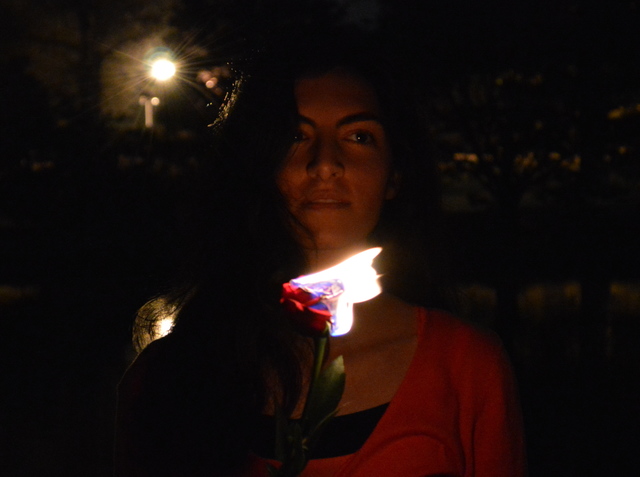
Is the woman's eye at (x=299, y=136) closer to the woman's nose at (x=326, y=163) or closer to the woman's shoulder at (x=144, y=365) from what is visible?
the woman's nose at (x=326, y=163)

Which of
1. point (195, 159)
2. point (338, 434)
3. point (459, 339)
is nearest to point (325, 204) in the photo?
point (459, 339)

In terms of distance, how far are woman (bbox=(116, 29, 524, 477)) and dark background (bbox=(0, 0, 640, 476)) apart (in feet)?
15.6

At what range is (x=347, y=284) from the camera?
1266 mm

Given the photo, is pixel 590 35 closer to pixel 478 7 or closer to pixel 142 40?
pixel 478 7

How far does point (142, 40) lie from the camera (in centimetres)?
1877

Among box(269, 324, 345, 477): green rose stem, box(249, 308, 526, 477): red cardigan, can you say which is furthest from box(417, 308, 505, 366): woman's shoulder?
box(269, 324, 345, 477): green rose stem

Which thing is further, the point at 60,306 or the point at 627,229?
the point at 627,229

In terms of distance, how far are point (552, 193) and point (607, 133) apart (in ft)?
10.2

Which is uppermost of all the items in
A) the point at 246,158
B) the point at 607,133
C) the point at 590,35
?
the point at 590,35

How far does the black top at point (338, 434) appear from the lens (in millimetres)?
1962

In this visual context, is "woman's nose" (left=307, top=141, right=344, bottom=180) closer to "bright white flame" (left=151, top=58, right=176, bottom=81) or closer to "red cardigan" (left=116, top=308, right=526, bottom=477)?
"red cardigan" (left=116, top=308, right=526, bottom=477)

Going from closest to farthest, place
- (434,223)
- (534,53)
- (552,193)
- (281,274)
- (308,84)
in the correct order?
(281,274) < (308,84) < (434,223) < (534,53) < (552,193)

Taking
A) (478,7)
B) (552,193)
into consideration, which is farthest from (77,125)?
(552,193)

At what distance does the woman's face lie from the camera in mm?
2227
